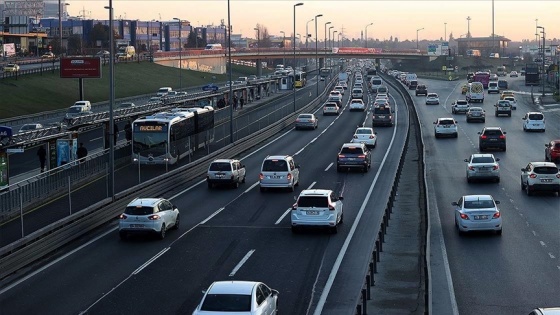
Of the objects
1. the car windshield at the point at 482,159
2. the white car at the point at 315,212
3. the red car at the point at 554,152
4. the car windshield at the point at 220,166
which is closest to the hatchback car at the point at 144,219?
the white car at the point at 315,212

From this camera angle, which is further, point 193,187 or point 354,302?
point 193,187

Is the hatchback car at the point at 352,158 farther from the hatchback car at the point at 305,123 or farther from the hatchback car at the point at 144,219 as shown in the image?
the hatchback car at the point at 305,123

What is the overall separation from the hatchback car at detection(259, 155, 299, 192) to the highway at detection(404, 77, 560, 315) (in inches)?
235

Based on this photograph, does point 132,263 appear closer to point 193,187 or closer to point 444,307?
point 444,307

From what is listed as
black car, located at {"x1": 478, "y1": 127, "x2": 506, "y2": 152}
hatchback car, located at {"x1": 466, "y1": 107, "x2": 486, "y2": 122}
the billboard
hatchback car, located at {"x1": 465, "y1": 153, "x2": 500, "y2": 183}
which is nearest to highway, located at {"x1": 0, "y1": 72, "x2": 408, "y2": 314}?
hatchback car, located at {"x1": 465, "y1": 153, "x2": 500, "y2": 183}

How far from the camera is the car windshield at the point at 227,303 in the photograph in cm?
1580

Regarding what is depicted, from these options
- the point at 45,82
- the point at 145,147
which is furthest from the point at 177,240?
the point at 45,82

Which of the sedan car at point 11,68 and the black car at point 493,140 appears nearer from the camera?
the black car at point 493,140

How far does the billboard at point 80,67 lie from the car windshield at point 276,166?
1602 inches

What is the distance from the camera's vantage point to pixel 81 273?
23562mm

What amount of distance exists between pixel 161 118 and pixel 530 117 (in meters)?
32.2

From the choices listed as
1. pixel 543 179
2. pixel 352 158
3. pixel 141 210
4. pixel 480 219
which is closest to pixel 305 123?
pixel 352 158

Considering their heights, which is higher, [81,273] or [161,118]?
[161,118]

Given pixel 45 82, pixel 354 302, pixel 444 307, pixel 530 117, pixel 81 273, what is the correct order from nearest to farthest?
pixel 444 307
pixel 354 302
pixel 81 273
pixel 530 117
pixel 45 82
